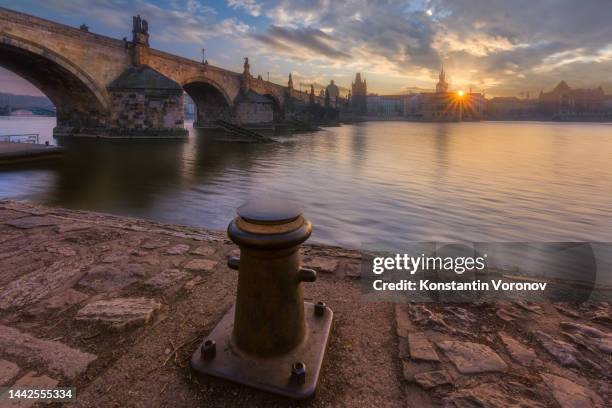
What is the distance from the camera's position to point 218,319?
2.41m

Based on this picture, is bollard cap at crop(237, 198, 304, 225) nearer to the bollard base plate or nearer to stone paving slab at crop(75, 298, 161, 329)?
the bollard base plate

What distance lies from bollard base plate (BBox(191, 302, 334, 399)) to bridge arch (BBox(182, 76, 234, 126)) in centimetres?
3547

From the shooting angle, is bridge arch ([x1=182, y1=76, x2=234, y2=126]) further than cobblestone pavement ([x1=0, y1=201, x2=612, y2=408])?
Yes

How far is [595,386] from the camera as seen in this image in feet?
6.03

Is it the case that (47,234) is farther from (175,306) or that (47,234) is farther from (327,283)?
(327,283)

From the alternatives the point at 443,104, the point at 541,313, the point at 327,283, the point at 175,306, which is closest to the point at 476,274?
the point at 541,313

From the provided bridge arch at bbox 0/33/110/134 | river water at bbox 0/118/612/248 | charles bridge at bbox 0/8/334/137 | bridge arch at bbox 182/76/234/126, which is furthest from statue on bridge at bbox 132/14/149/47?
river water at bbox 0/118/612/248

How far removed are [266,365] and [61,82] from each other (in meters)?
27.2

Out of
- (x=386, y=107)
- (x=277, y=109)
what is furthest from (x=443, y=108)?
(x=277, y=109)

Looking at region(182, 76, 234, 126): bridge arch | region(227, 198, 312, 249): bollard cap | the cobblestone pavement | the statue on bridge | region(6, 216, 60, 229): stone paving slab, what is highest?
the statue on bridge

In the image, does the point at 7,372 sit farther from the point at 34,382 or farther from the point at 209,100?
the point at 209,100

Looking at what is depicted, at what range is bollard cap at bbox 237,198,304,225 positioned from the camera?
1757mm

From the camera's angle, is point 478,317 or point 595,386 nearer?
point 595,386

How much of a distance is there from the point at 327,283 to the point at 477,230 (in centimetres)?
416
